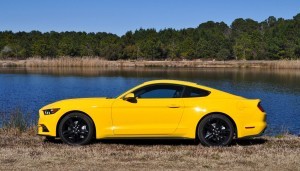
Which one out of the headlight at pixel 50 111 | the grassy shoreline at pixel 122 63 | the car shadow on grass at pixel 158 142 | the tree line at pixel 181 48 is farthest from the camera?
the tree line at pixel 181 48

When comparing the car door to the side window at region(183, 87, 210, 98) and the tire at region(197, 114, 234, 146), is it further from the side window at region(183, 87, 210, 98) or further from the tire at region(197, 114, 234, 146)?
the tire at region(197, 114, 234, 146)

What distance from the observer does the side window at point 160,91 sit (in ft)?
31.5

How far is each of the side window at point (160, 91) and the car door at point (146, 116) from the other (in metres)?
0.12

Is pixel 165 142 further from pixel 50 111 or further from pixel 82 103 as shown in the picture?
pixel 50 111

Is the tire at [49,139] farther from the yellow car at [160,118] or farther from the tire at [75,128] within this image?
the tire at [75,128]

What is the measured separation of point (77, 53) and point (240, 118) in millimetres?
98491

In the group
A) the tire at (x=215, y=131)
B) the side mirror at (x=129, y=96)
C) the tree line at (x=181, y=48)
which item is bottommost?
the tire at (x=215, y=131)

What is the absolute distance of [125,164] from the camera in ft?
25.7

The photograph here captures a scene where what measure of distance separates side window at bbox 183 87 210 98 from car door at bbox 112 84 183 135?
8.3 inches

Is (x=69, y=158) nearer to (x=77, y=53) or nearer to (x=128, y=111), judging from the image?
(x=128, y=111)

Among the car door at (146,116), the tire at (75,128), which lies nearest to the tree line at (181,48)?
the car door at (146,116)

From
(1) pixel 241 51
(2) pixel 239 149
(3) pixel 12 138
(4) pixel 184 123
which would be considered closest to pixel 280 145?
(2) pixel 239 149

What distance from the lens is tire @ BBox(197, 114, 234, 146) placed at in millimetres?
9414

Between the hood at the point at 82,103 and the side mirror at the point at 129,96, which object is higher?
the side mirror at the point at 129,96
